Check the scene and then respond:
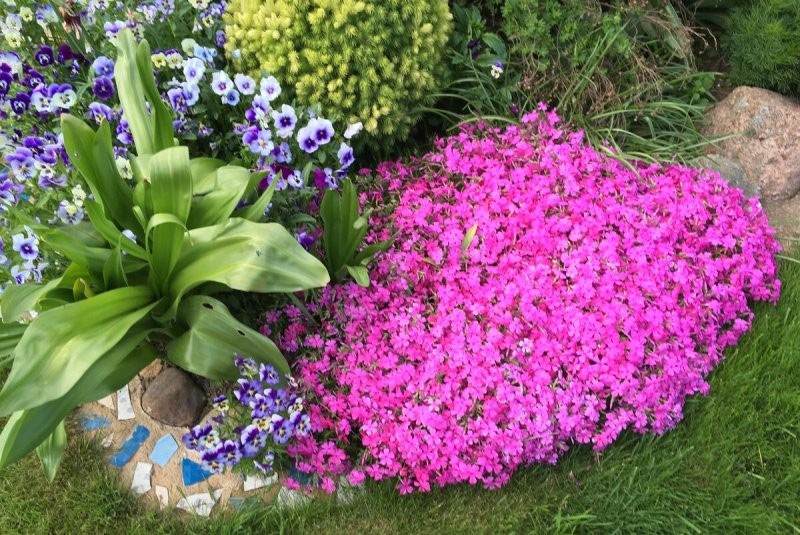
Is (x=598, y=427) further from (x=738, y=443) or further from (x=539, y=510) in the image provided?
(x=738, y=443)

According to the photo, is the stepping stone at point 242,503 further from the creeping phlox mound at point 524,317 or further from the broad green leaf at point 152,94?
the broad green leaf at point 152,94

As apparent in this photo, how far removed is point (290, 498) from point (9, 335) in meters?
1.13

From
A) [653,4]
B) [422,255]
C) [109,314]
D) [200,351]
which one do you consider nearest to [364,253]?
[422,255]

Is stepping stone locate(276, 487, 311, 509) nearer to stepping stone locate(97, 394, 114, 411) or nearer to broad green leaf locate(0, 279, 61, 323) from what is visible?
stepping stone locate(97, 394, 114, 411)

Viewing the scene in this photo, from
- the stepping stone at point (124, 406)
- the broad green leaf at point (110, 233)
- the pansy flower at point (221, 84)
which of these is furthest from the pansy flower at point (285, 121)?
the stepping stone at point (124, 406)

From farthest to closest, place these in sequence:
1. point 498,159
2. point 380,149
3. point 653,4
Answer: point 653,4
point 380,149
point 498,159

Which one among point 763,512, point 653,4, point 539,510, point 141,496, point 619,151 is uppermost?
point 653,4

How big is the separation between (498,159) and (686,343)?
3.80 feet

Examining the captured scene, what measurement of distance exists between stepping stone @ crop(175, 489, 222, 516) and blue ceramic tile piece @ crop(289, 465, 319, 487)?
28 cm

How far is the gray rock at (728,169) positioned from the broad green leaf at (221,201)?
232 cm

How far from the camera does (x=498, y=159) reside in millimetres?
3123

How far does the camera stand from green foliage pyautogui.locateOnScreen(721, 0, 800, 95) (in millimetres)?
3633

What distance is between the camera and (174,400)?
8.46ft

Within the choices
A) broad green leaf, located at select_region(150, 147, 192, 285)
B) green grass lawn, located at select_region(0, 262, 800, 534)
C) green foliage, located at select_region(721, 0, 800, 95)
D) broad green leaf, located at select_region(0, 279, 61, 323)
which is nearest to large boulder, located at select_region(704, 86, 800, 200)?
green foliage, located at select_region(721, 0, 800, 95)
